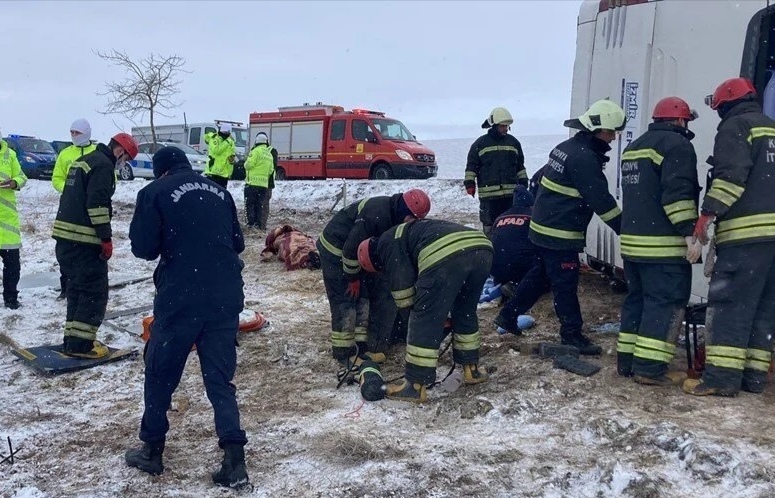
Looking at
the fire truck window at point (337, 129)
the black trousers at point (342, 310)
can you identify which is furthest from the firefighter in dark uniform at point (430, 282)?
the fire truck window at point (337, 129)

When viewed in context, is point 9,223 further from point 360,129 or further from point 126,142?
point 360,129

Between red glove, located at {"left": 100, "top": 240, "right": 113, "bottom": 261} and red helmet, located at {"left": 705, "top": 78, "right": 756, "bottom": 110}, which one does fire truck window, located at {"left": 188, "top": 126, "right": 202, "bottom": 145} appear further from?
red helmet, located at {"left": 705, "top": 78, "right": 756, "bottom": 110}

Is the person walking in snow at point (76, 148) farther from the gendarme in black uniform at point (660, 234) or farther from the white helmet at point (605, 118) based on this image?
the gendarme in black uniform at point (660, 234)

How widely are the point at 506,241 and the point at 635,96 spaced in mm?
1709

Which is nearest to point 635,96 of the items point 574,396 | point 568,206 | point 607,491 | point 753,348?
point 568,206

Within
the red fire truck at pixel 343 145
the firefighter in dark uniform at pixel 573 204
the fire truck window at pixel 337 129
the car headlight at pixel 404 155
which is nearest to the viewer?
the firefighter in dark uniform at pixel 573 204

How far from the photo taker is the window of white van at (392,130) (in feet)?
63.9

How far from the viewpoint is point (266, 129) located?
75.0ft

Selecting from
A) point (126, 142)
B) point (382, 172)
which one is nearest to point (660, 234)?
point (126, 142)

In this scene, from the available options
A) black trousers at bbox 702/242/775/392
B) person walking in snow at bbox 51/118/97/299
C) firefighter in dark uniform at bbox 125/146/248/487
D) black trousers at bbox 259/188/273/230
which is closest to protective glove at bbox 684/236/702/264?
black trousers at bbox 702/242/775/392

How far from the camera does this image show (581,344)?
5.43 m

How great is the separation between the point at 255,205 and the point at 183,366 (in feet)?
30.6

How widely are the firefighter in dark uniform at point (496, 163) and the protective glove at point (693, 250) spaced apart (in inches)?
150

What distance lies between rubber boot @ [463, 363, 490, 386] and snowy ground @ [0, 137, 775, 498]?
0.06 meters
